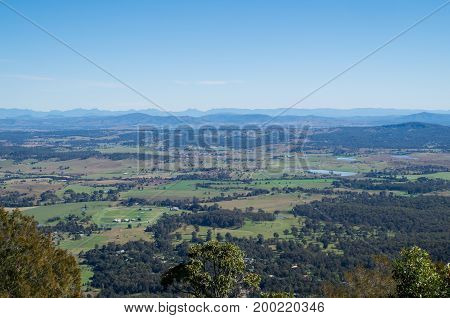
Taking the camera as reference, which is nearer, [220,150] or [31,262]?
[31,262]

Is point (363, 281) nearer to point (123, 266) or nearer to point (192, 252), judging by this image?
point (192, 252)

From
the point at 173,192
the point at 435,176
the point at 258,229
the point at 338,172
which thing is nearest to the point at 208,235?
the point at 258,229

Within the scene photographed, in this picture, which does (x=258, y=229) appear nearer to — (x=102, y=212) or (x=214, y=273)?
(x=102, y=212)

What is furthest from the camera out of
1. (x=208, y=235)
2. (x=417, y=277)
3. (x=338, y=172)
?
(x=338, y=172)

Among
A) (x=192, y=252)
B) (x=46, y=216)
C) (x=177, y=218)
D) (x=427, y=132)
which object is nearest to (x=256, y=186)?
(x=177, y=218)

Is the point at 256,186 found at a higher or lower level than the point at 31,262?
lower

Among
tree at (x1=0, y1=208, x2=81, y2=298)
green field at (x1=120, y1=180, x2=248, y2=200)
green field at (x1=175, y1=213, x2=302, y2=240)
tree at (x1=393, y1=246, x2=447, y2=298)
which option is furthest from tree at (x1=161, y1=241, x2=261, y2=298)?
green field at (x1=120, y1=180, x2=248, y2=200)

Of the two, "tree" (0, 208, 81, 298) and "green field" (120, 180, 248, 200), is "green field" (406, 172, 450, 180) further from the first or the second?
"tree" (0, 208, 81, 298)
